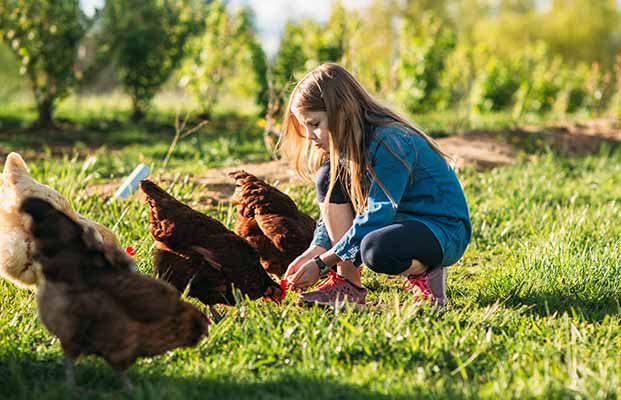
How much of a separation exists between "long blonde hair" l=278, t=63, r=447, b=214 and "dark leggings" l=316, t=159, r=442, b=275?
0.24 m

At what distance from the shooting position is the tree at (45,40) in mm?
8383

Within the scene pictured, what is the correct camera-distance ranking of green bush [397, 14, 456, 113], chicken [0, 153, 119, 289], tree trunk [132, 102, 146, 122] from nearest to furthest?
chicken [0, 153, 119, 289], tree trunk [132, 102, 146, 122], green bush [397, 14, 456, 113]

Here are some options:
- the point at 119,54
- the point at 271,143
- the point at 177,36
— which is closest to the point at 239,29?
the point at 177,36

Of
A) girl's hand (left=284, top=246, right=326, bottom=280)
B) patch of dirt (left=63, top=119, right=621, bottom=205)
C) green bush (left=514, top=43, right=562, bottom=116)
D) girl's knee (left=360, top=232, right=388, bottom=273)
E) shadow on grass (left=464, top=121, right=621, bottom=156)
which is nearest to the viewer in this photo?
girl's knee (left=360, top=232, right=388, bottom=273)

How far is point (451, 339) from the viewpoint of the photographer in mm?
2791

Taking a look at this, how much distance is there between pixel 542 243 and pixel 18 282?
2900 mm

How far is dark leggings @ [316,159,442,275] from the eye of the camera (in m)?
3.24

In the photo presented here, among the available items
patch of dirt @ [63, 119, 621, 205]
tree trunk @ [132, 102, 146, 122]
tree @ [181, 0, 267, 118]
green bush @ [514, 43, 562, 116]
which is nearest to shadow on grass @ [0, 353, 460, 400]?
patch of dirt @ [63, 119, 621, 205]

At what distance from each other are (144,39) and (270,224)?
20.6 ft

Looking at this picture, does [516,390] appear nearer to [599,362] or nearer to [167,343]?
[599,362]

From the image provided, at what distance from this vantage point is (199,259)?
11.0 ft

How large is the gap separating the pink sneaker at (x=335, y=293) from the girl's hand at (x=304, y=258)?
0.41ft

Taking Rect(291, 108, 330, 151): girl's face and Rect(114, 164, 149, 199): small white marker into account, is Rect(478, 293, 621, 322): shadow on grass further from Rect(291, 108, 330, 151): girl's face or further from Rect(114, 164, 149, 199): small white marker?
Rect(114, 164, 149, 199): small white marker

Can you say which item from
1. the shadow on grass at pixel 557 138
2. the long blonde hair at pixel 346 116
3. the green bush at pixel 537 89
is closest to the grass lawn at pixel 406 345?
the long blonde hair at pixel 346 116
